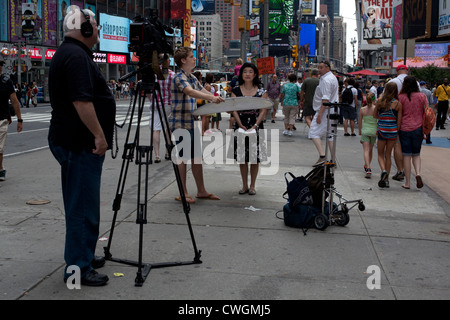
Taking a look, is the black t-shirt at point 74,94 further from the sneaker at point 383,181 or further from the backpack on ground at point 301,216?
the sneaker at point 383,181

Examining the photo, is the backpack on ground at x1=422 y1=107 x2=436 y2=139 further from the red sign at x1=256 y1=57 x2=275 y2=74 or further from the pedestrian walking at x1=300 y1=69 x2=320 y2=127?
the red sign at x1=256 y1=57 x2=275 y2=74

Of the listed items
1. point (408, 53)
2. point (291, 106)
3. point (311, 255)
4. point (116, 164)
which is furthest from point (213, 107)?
point (408, 53)

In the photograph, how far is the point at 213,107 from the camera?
5746 millimetres

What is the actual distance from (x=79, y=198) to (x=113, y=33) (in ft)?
209

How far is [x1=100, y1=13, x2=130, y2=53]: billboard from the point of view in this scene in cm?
6256

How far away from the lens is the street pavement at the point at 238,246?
13.6ft

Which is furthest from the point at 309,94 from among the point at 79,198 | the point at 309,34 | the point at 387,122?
the point at 309,34

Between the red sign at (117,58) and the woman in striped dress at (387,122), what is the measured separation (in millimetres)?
58217

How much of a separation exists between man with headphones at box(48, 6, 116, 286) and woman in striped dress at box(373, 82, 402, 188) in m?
5.79

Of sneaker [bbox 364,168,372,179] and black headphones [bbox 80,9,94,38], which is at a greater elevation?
black headphones [bbox 80,9,94,38]

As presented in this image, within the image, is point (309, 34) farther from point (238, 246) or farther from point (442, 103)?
point (238, 246)
